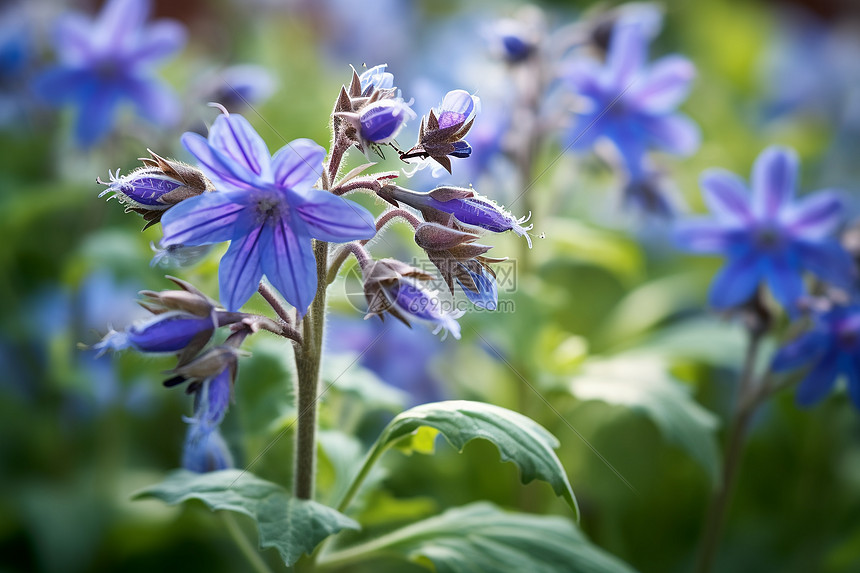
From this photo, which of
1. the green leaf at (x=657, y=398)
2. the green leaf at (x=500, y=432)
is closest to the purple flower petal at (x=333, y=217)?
the green leaf at (x=500, y=432)

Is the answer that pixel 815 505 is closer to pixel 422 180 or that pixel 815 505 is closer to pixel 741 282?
pixel 741 282

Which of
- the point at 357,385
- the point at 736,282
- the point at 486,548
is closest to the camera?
the point at 486,548

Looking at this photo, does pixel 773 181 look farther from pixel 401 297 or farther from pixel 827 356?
pixel 401 297

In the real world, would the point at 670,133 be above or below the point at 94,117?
above

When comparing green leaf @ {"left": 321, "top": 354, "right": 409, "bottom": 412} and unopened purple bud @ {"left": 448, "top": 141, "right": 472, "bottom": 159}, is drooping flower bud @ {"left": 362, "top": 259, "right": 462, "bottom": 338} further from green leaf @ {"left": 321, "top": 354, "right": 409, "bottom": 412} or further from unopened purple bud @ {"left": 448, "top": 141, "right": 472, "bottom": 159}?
green leaf @ {"left": 321, "top": 354, "right": 409, "bottom": 412}

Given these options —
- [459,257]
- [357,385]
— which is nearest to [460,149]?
[459,257]

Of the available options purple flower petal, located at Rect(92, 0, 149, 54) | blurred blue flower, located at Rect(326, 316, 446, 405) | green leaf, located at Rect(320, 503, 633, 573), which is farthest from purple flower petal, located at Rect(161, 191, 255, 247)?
purple flower petal, located at Rect(92, 0, 149, 54)

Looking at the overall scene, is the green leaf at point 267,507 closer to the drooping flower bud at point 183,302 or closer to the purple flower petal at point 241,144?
the drooping flower bud at point 183,302
